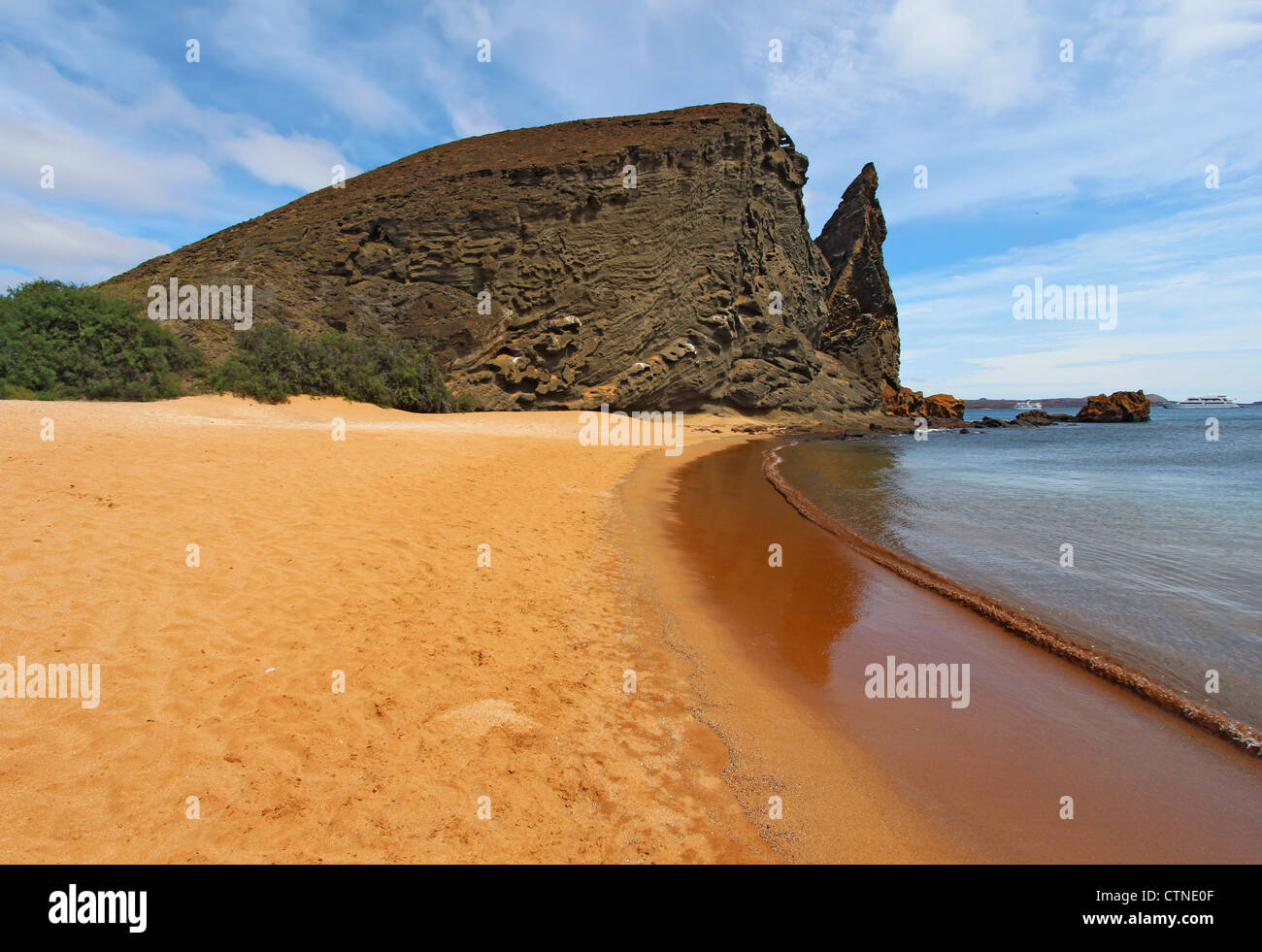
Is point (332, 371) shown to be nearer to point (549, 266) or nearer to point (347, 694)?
point (549, 266)

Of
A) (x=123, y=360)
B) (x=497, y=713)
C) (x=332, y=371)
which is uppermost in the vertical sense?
(x=332, y=371)

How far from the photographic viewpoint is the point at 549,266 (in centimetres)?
3269

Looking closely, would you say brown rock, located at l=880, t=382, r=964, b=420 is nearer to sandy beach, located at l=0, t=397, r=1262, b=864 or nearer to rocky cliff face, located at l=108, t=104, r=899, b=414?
rocky cliff face, located at l=108, t=104, r=899, b=414

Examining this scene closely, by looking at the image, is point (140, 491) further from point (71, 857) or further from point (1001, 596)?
point (1001, 596)

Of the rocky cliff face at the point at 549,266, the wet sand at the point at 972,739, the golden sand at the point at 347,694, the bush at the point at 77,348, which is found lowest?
the wet sand at the point at 972,739

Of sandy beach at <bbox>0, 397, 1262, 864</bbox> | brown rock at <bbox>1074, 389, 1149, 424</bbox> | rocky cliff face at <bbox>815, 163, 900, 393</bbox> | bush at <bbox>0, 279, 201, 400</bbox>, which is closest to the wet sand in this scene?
sandy beach at <bbox>0, 397, 1262, 864</bbox>

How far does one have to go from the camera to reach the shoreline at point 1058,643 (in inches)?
153

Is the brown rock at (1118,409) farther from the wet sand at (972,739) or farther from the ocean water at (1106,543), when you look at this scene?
the wet sand at (972,739)

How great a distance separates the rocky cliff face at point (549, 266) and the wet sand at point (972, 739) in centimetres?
2631

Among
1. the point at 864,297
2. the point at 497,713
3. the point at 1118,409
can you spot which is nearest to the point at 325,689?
the point at 497,713

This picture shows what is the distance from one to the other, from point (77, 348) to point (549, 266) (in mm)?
21940

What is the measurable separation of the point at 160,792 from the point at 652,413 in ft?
103

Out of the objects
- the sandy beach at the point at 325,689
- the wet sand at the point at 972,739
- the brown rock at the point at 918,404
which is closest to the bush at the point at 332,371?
the sandy beach at the point at 325,689

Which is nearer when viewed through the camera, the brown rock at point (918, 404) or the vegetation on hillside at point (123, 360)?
the vegetation on hillside at point (123, 360)
